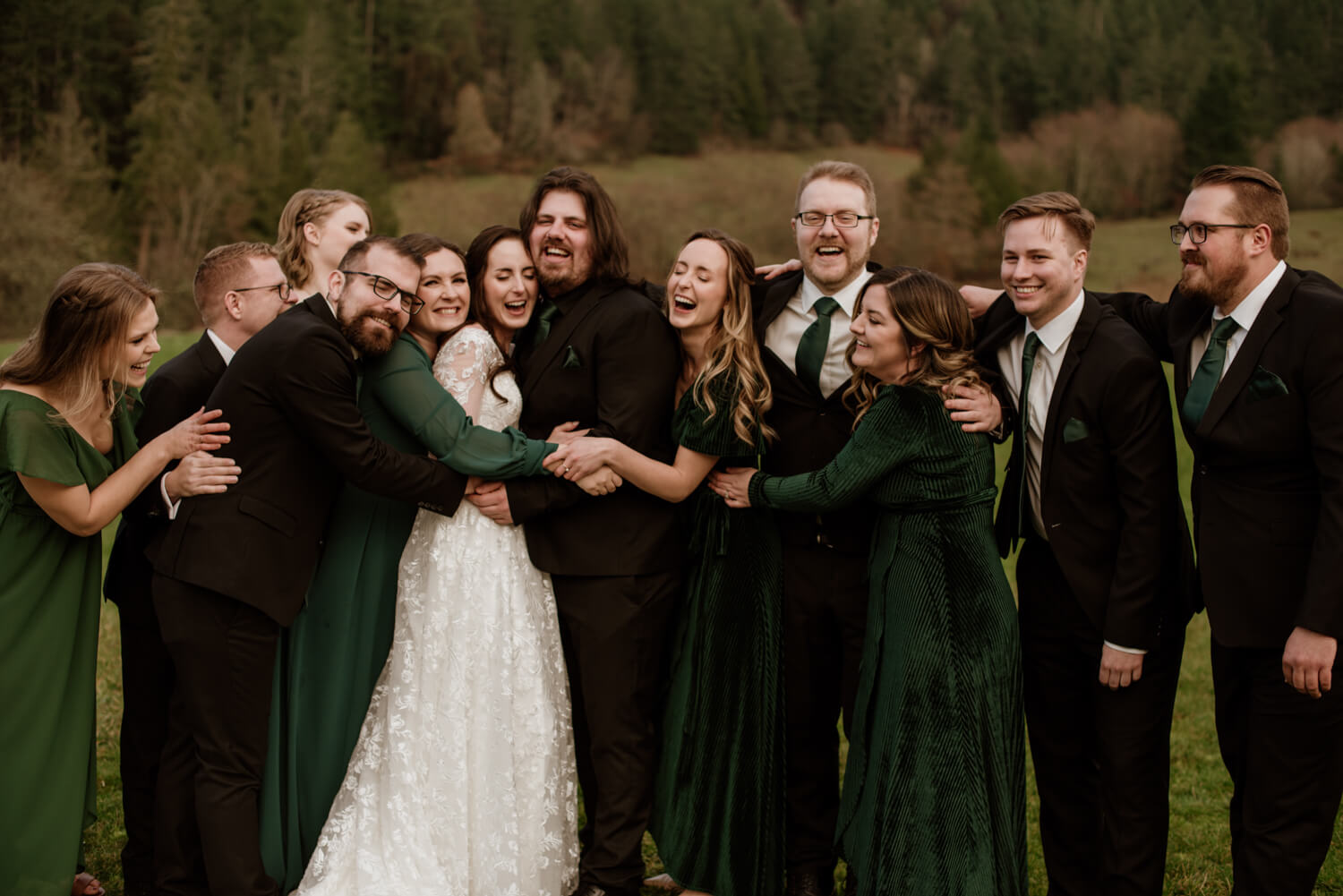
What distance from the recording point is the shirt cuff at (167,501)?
4461mm

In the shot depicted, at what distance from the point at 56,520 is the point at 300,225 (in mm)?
2132

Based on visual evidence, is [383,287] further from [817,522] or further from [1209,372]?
[1209,372]

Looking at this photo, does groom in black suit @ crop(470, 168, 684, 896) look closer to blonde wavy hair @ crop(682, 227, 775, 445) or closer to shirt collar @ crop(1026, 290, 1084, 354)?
blonde wavy hair @ crop(682, 227, 775, 445)

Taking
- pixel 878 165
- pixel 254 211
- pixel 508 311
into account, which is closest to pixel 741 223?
pixel 878 165

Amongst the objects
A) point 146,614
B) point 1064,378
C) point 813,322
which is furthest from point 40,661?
point 1064,378

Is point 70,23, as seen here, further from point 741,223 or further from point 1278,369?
point 1278,369

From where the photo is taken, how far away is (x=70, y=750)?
14.6 ft

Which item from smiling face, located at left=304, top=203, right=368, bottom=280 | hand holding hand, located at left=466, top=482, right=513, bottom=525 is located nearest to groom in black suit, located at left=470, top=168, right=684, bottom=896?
hand holding hand, located at left=466, top=482, right=513, bottom=525

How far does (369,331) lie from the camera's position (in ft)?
15.0

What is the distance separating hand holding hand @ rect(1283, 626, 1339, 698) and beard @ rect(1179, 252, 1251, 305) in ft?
3.92

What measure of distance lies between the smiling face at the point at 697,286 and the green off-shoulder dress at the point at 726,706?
326 mm

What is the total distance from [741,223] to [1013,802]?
66.6m

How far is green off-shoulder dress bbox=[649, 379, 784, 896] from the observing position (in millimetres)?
4742

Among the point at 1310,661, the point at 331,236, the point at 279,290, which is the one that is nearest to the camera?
the point at 1310,661
